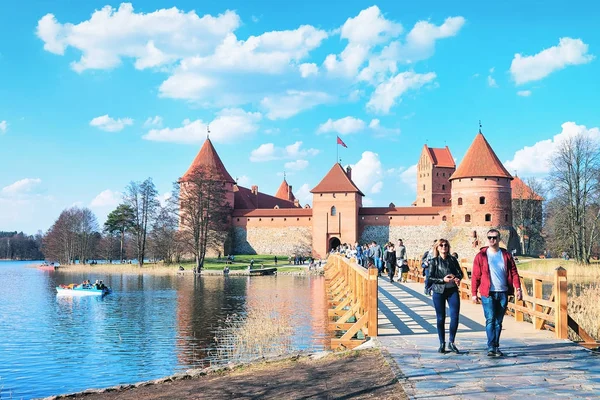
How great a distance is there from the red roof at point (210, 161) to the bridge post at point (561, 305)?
47591mm

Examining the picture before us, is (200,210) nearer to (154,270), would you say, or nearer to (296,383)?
(154,270)

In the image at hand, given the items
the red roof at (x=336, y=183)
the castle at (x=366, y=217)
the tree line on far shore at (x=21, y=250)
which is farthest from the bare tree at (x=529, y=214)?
the tree line on far shore at (x=21, y=250)

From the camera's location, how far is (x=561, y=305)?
7742mm

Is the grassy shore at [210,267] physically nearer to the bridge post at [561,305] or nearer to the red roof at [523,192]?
the red roof at [523,192]

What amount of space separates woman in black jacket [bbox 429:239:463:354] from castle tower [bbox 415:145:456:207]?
214ft

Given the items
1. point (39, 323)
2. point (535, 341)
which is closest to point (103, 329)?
point (39, 323)

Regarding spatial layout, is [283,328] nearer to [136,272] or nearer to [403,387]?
[403,387]

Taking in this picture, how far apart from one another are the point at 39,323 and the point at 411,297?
12.9 metres

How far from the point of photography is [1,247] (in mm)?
116688

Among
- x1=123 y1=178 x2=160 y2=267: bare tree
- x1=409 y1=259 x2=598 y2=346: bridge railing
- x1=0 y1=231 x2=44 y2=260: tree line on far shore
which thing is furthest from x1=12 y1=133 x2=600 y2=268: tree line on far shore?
x1=0 y1=231 x2=44 y2=260: tree line on far shore

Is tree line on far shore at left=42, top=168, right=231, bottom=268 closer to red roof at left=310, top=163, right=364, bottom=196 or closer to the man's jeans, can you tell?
red roof at left=310, top=163, right=364, bottom=196

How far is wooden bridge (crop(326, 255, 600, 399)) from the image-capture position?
5.21 m

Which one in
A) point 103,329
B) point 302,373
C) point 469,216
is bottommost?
point 103,329

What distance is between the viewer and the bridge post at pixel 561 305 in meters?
7.71
